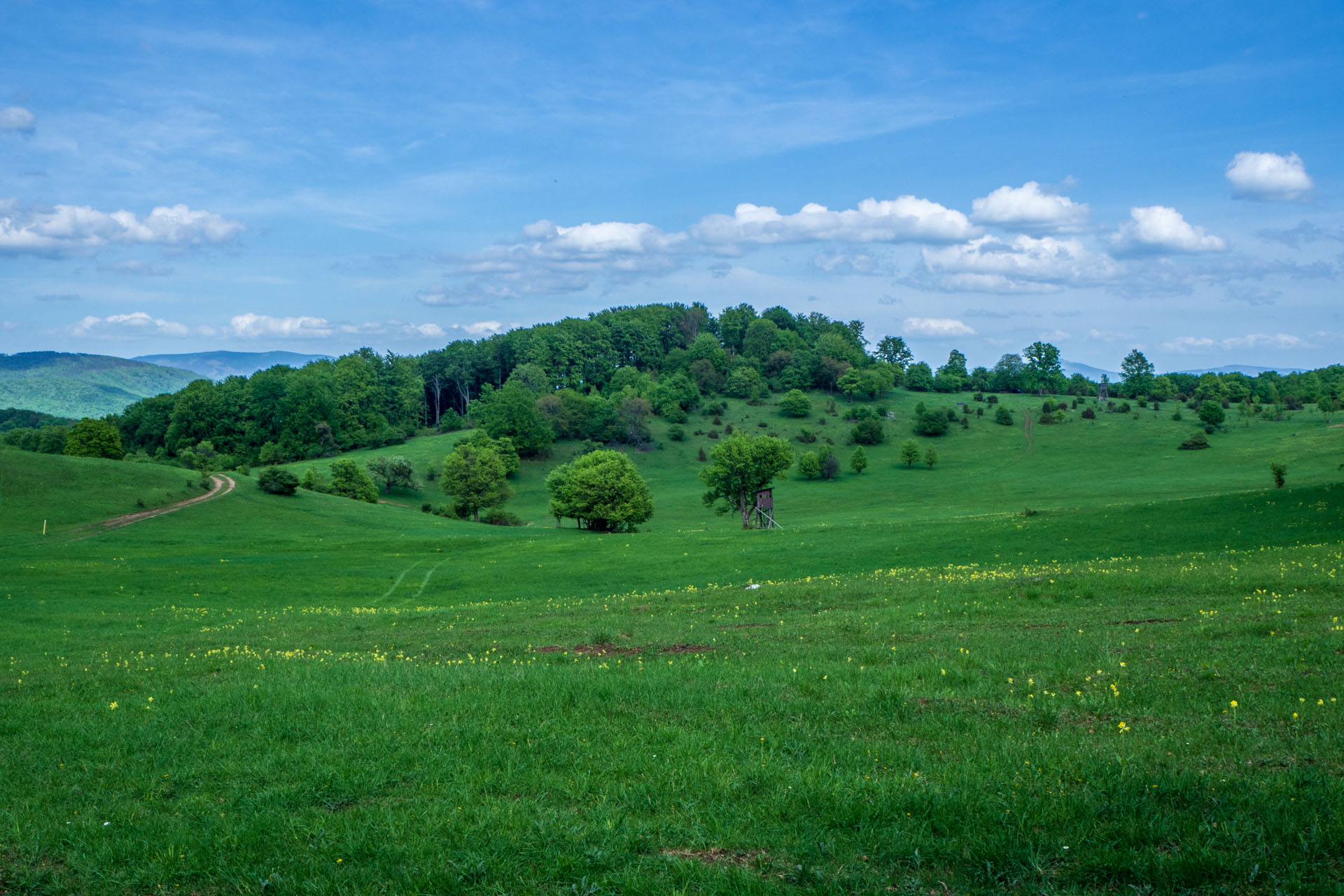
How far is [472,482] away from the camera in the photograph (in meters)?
89.6

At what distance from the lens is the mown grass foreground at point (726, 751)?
6020 mm

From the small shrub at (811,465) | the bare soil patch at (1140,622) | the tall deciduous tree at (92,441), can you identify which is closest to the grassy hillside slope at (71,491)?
the tall deciduous tree at (92,441)

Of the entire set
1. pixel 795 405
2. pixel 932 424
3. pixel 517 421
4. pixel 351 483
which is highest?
pixel 795 405

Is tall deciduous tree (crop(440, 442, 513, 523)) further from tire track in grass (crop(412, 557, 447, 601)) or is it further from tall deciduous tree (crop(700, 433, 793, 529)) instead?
tire track in grass (crop(412, 557, 447, 601))

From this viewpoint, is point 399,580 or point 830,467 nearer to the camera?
point 399,580

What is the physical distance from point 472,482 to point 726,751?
84375 mm

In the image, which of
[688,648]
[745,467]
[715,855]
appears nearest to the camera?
[715,855]

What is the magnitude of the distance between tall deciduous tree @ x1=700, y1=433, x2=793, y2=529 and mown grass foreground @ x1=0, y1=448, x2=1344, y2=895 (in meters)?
53.8

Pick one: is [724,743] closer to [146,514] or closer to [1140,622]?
[1140,622]

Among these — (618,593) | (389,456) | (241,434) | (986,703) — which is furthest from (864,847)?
(241,434)

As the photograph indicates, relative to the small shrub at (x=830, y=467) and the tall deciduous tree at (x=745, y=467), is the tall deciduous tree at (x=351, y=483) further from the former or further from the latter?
the small shrub at (x=830, y=467)

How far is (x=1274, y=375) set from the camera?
170500 mm

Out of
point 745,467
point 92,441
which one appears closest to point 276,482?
point 92,441

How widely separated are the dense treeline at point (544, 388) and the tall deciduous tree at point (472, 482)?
1117 inches
